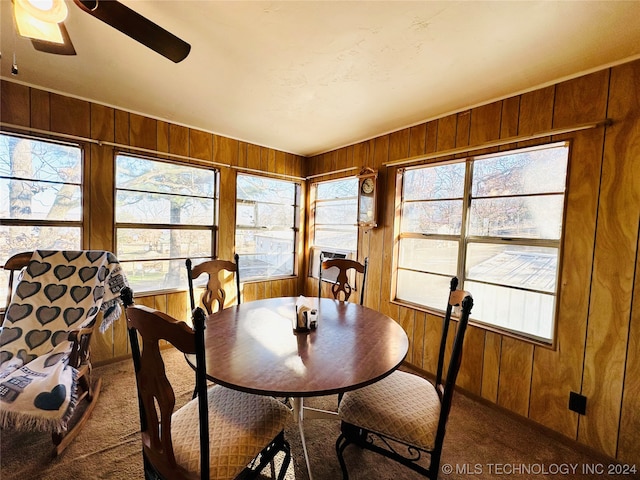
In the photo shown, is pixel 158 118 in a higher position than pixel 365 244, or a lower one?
higher

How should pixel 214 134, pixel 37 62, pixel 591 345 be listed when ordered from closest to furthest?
1. pixel 591 345
2. pixel 37 62
3. pixel 214 134

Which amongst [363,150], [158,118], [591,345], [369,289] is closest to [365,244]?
[369,289]

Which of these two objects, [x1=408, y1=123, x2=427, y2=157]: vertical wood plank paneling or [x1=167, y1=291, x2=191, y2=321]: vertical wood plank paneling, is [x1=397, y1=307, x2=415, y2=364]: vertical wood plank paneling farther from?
[x1=167, y1=291, x2=191, y2=321]: vertical wood plank paneling

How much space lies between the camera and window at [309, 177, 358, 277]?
11.2 feet

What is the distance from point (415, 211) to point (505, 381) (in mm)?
1571

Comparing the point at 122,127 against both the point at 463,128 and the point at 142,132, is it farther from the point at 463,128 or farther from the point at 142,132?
the point at 463,128

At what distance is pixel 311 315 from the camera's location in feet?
5.30

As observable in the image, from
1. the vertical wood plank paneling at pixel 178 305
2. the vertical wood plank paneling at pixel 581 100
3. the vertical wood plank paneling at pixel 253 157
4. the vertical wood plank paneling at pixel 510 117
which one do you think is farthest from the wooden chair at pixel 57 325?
the vertical wood plank paneling at pixel 581 100

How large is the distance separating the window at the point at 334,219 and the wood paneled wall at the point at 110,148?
0.96m

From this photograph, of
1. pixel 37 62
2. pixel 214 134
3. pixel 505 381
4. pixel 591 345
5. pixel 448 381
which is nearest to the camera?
pixel 448 381

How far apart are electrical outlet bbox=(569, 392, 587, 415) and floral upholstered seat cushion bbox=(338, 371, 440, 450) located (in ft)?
3.50

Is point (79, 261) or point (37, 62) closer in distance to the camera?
point (37, 62)

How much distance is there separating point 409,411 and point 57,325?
7.71 ft

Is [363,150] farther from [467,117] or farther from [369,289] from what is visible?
[369,289]
